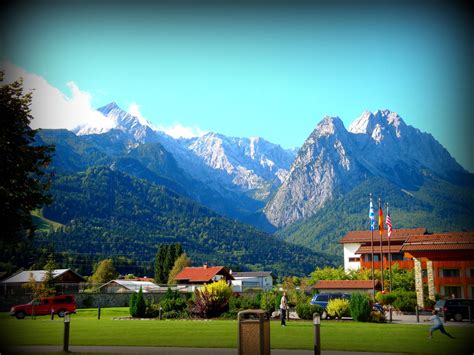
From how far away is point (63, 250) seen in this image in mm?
150000

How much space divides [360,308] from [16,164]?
18.1 metres

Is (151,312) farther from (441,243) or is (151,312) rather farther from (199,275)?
(199,275)

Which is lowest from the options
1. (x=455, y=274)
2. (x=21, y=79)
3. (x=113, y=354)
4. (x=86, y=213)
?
(x=113, y=354)

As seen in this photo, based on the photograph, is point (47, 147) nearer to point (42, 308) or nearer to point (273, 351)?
point (273, 351)

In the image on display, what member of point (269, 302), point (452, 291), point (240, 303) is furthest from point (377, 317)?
point (452, 291)

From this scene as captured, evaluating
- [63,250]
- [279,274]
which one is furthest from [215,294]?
[279,274]

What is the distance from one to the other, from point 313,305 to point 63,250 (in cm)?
13176

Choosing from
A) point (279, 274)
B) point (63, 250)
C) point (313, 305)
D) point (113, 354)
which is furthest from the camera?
point (279, 274)

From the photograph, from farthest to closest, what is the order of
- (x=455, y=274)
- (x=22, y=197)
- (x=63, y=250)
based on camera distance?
(x=63, y=250) → (x=455, y=274) → (x=22, y=197)

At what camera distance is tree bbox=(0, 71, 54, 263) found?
14.7 meters

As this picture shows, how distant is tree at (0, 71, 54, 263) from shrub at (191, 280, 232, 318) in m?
15.9

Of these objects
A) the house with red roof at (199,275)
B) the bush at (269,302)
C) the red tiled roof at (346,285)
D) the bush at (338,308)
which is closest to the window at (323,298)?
the bush at (269,302)

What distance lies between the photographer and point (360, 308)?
2677cm

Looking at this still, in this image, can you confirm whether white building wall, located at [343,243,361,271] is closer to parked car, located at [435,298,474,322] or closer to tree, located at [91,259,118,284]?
tree, located at [91,259,118,284]
